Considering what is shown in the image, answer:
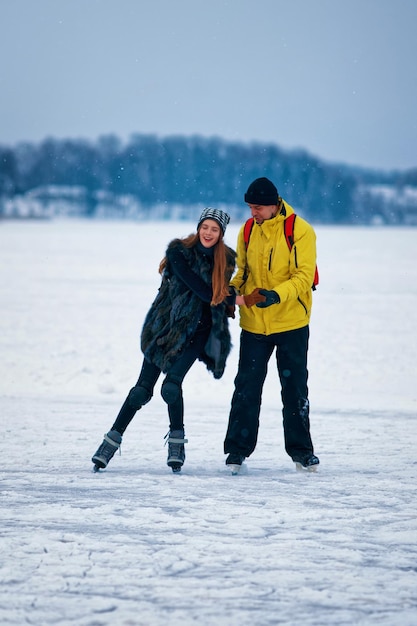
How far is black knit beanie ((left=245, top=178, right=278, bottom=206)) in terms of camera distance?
14.7 ft

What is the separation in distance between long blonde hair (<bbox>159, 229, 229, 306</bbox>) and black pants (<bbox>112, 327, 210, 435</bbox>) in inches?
9.7

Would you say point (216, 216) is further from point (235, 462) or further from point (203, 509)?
point (203, 509)

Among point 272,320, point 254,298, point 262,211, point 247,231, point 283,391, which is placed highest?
point 262,211

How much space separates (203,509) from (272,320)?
1125 millimetres

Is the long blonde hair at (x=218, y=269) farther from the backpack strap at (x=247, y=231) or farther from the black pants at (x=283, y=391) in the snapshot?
the black pants at (x=283, y=391)

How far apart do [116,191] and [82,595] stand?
108908 millimetres

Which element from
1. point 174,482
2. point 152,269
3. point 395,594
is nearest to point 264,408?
point 174,482

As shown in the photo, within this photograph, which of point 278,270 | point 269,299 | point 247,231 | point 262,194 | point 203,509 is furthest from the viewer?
point 247,231

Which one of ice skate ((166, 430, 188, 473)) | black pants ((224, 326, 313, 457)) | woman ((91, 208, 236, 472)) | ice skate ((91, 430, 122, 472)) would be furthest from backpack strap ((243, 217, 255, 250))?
ice skate ((91, 430, 122, 472))

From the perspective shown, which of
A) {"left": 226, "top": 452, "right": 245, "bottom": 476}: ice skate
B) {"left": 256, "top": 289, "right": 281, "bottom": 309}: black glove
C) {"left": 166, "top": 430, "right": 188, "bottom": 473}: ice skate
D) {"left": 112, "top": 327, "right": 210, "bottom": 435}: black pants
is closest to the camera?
{"left": 256, "top": 289, "right": 281, "bottom": 309}: black glove

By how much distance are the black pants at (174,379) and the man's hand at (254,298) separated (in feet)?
0.84

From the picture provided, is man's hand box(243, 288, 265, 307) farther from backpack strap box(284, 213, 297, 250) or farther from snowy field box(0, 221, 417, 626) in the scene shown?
snowy field box(0, 221, 417, 626)

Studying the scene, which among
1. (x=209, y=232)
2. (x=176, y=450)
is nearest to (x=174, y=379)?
(x=176, y=450)

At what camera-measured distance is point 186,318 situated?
14.6 ft
